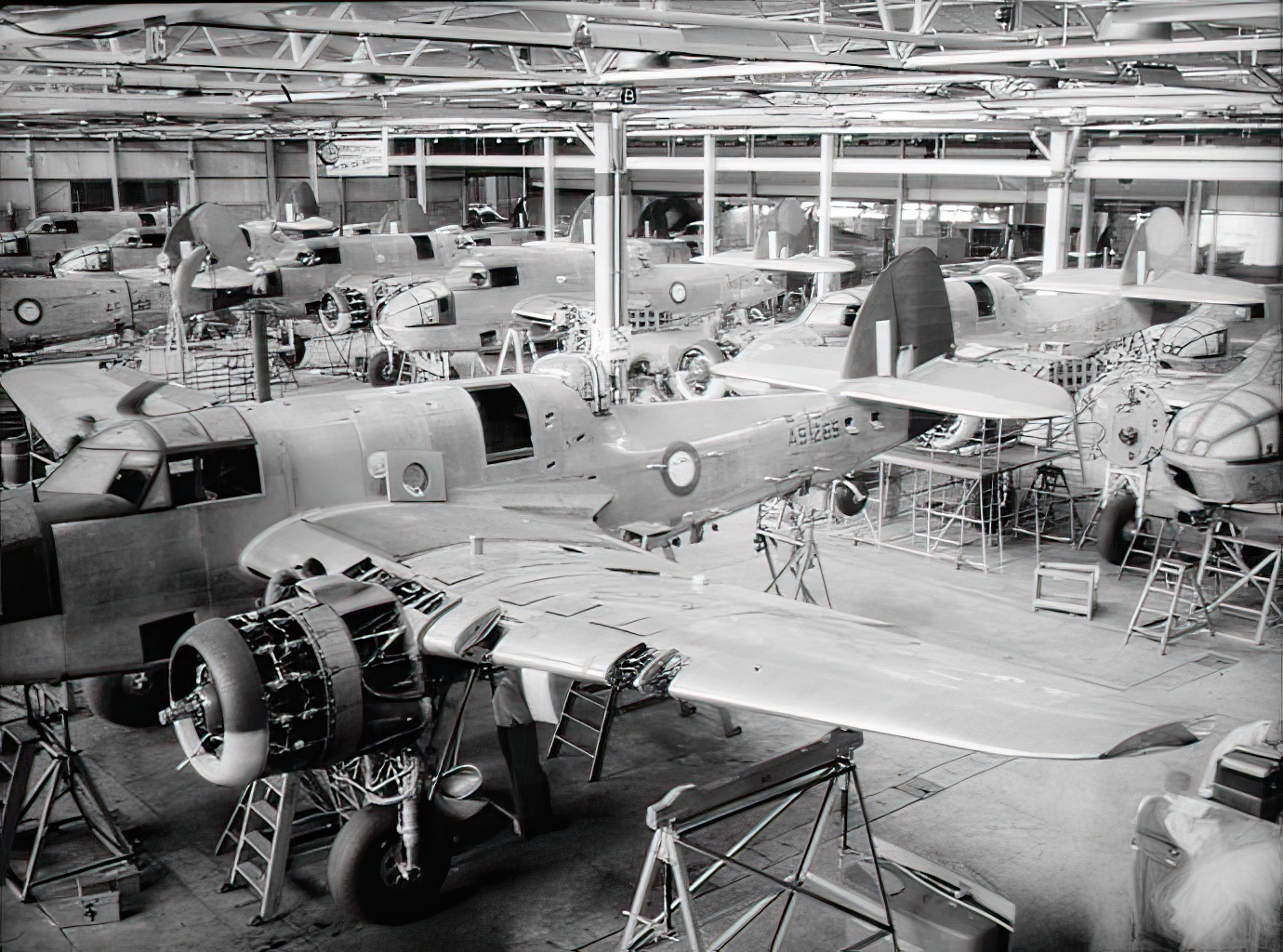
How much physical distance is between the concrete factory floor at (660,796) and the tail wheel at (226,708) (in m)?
1.45

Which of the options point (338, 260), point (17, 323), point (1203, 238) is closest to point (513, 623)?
point (17, 323)

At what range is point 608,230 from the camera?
1925 cm

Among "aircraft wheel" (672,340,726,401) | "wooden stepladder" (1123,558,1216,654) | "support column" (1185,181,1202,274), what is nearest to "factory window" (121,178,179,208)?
"aircraft wheel" (672,340,726,401)

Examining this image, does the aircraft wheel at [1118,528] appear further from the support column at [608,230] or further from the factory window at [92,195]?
the factory window at [92,195]

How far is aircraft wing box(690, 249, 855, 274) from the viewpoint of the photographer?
25.0 m

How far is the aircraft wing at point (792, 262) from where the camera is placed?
986 inches

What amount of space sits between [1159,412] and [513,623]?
388 inches

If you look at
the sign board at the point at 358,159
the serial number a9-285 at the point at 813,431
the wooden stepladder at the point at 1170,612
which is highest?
the sign board at the point at 358,159

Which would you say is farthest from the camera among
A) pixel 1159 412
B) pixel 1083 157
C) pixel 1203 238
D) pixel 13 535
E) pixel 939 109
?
pixel 1203 238

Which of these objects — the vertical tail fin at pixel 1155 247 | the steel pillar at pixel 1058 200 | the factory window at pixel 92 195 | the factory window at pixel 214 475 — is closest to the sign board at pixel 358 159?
the steel pillar at pixel 1058 200

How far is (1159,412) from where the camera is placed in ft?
48.1

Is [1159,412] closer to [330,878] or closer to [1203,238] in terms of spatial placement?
[330,878]

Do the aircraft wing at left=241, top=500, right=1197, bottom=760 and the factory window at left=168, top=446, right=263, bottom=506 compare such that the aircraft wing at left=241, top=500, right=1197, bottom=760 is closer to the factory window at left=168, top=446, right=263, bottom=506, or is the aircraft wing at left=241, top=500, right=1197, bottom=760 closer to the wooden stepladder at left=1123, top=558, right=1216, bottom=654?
the factory window at left=168, top=446, right=263, bottom=506

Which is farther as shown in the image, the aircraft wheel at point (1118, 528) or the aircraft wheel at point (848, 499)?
the aircraft wheel at point (848, 499)
